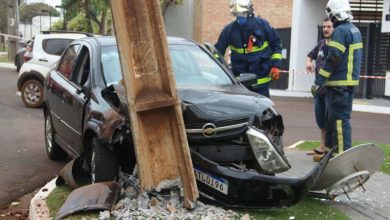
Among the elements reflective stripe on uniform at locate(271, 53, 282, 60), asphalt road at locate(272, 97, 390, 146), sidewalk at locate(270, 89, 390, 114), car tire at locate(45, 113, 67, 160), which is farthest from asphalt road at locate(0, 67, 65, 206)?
sidewalk at locate(270, 89, 390, 114)

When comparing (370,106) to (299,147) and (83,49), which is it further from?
(83,49)

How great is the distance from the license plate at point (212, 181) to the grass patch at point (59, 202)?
0.89m

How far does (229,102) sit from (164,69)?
0.66 m

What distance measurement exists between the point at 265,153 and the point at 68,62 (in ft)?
11.8

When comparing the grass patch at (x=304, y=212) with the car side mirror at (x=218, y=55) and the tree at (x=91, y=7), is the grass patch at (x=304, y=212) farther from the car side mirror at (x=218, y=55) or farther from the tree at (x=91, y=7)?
the tree at (x=91, y=7)

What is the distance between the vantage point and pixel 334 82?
6.76 meters

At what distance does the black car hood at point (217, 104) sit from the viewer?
4926mm

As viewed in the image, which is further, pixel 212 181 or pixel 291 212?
pixel 291 212

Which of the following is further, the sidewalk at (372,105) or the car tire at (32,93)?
the sidewalk at (372,105)

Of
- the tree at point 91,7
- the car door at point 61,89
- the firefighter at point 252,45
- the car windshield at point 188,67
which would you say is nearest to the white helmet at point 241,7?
the firefighter at point 252,45

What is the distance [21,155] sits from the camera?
8453 mm

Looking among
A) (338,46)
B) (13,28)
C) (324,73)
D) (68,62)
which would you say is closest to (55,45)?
(68,62)

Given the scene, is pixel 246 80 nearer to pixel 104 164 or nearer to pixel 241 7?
pixel 241 7

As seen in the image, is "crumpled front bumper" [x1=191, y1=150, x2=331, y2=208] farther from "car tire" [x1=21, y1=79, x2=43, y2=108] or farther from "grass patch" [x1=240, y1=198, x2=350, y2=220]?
"car tire" [x1=21, y1=79, x2=43, y2=108]
